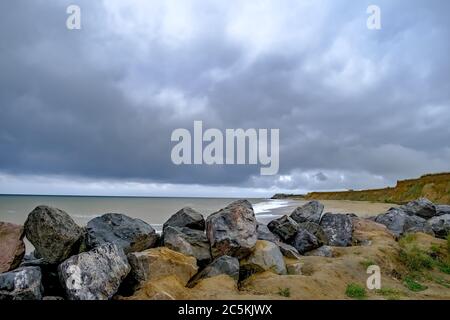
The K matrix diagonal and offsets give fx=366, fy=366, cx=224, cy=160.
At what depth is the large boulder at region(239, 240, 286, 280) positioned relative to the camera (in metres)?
10.4

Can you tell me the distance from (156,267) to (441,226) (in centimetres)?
1372

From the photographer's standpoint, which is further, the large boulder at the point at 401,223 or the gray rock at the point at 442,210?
the gray rock at the point at 442,210

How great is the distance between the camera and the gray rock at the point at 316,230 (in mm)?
13633

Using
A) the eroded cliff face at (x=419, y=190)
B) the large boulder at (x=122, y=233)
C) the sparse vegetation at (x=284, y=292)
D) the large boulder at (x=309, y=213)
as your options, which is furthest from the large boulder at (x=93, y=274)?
the eroded cliff face at (x=419, y=190)

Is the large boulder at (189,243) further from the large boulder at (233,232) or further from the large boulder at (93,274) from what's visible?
the large boulder at (93,274)

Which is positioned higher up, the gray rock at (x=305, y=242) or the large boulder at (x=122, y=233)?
the large boulder at (x=122, y=233)

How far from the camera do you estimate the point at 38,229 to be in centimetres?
892

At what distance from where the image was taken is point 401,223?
56.4 feet

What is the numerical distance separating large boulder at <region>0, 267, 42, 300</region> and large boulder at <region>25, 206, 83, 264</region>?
1.03 meters

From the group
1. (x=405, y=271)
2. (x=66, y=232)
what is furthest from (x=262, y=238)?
(x=66, y=232)

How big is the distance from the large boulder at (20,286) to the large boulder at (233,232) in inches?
186

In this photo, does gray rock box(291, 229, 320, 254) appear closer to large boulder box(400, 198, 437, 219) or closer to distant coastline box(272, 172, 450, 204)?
large boulder box(400, 198, 437, 219)

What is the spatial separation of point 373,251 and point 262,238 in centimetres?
381
